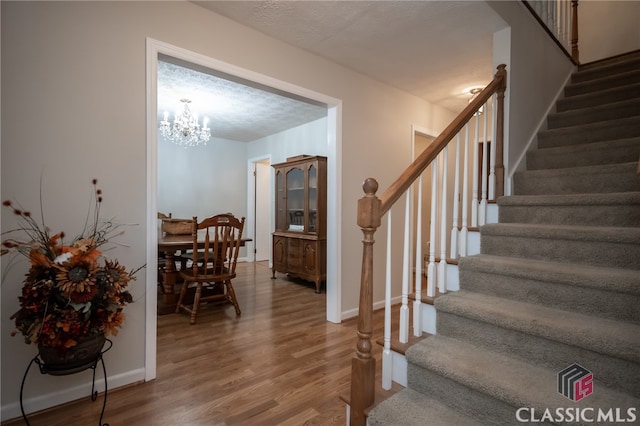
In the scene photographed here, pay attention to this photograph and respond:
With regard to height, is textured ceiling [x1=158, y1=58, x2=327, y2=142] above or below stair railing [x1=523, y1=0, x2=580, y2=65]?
below

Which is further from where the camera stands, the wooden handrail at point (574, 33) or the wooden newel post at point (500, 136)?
the wooden handrail at point (574, 33)

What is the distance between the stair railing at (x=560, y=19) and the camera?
285 cm

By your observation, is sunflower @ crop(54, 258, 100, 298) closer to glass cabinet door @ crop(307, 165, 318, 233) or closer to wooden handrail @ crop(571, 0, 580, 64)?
glass cabinet door @ crop(307, 165, 318, 233)

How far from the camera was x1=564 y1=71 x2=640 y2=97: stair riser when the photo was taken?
9.52ft

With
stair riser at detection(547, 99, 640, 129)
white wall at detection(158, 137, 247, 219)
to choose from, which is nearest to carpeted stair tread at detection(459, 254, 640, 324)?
stair riser at detection(547, 99, 640, 129)

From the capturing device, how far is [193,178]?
586cm

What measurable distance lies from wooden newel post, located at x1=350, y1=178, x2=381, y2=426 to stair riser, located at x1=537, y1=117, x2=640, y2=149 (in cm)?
220

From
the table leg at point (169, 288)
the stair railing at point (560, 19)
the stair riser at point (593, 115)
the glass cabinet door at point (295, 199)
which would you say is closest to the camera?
the stair riser at point (593, 115)

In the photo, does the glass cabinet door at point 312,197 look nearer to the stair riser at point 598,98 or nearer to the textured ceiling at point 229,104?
the textured ceiling at point 229,104

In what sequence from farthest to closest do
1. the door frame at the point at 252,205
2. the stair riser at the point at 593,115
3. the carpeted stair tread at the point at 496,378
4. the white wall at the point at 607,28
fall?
the door frame at the point at 252,205
the white wall at the point at 607,28
the stair riser at the point at 593,115
the carpeted stair tread at the point at 496,378

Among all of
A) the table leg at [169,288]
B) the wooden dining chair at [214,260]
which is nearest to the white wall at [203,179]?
the table leg at [169,288]

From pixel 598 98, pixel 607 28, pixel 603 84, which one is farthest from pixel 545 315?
pixel 607 28

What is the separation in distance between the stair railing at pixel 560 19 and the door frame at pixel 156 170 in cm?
192

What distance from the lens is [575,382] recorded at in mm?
1239
